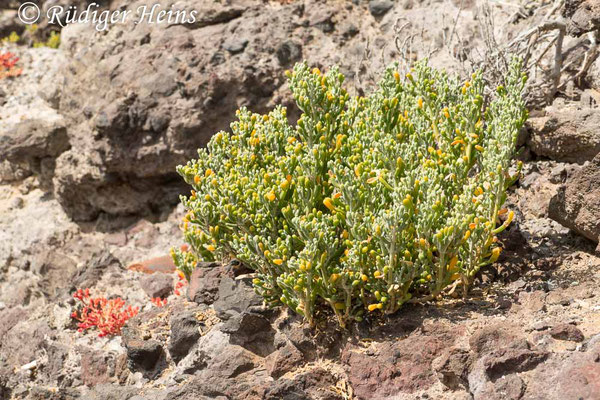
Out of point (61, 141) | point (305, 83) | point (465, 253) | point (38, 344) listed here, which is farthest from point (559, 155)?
point (61, 141)

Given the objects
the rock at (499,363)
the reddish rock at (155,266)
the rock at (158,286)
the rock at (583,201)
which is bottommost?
the reddish rock at (155,266)

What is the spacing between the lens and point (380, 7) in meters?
9.02

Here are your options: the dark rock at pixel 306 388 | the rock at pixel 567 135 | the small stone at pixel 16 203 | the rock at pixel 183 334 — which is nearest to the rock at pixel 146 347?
the rock at pixel 183 334

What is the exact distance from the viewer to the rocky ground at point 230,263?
4.77 meters

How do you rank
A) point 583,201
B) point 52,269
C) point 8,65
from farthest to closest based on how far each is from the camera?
1. point 8,65
2. point 52,269
3. point 583,201

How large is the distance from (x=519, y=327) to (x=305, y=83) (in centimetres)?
239

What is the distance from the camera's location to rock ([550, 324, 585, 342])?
14.7 ft

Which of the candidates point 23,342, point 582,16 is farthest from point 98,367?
point 582,16

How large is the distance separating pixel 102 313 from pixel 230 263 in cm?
178

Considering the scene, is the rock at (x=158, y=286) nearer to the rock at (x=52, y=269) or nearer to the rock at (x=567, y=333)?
the rock at (x=52, y=269)

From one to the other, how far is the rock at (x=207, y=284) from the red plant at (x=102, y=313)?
0.92 m

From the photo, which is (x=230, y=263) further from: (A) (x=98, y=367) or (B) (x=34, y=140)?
(B) (x=34, y=140)

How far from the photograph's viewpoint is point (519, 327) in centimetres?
474

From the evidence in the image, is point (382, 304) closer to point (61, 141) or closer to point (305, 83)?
point (305, 83)
